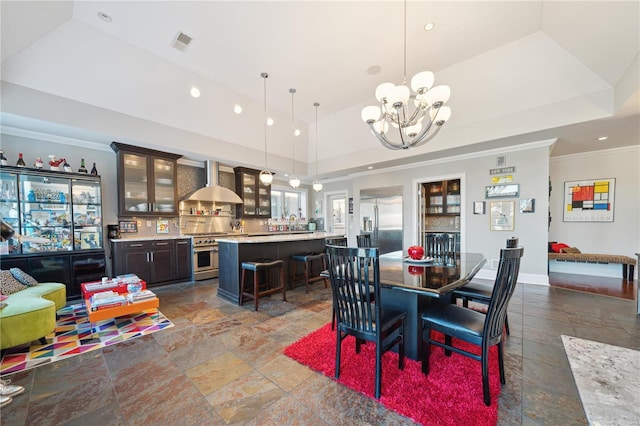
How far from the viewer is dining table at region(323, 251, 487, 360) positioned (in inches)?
68.2

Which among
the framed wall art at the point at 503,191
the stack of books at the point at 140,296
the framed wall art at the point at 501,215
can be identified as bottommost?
the stack of books at the point at 140,296

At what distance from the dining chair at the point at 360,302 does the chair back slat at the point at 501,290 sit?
0.59m

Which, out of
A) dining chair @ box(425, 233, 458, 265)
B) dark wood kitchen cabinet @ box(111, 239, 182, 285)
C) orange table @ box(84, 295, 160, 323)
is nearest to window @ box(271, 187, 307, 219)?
dark wood kitchen cabinet @ box(111, 239, 182, 285)

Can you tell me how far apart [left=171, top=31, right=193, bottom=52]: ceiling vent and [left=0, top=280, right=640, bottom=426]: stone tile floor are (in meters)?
3.72

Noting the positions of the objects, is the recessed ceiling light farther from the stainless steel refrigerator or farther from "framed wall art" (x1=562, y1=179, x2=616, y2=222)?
"framed wall art" (x1=562, y1=179, x2=616, y2=222)

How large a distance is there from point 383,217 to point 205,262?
443cm

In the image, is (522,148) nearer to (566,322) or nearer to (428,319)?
(566,322)

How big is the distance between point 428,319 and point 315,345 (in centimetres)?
112

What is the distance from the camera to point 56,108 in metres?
3.40

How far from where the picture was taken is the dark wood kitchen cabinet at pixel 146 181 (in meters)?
4.43

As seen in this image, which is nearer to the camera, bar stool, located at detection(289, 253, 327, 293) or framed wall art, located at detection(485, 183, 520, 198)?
bar stool, located at detection(289, 253, 327, 293)

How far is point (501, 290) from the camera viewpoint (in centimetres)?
161

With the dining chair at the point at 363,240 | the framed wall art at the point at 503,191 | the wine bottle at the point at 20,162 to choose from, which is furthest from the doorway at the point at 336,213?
the wine bottle at the point at 20,162

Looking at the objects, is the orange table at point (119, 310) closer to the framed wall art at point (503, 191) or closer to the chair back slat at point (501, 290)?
the chair back slat at point (501, 290)
